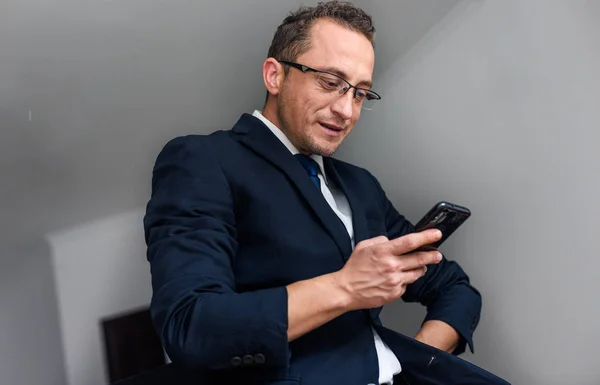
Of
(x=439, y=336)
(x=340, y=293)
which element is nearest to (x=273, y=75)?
(x=340, y=293)

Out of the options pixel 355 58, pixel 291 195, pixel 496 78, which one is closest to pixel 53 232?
pixel 291 195

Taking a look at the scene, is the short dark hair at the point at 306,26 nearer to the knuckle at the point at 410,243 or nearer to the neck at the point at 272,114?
the neck at the point at 272,114

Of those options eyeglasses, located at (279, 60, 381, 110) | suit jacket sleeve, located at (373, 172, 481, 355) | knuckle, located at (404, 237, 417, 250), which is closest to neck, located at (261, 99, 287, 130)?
eyeglasses, located at (279, 60, 381, 110)

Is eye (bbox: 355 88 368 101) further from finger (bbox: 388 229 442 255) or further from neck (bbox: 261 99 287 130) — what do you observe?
finger (bbox: 388 229 442 255)

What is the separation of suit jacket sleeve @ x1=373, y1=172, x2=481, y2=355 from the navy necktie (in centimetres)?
25

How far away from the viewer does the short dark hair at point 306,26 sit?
3.57 feet

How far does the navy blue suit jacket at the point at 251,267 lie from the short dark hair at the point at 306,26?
0.60 feet

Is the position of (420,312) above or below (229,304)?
below

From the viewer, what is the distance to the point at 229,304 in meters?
0.74

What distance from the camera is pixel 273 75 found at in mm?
1121

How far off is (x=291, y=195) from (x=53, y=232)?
64 cm

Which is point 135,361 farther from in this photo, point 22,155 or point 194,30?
point 194,30

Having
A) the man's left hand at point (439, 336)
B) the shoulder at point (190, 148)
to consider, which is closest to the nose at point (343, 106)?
the shoulder at point (190, 148)

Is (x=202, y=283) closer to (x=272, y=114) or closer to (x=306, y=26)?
(x=272, y=114)
